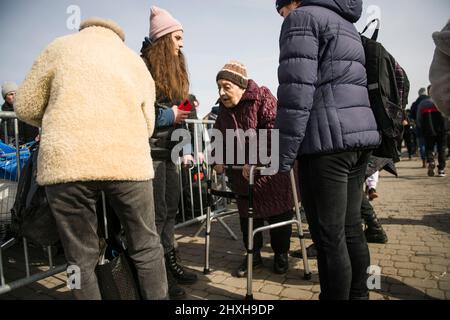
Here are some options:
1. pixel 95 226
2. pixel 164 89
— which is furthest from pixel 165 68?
pixel 95 226

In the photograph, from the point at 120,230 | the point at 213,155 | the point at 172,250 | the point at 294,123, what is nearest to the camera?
the point at 294,123

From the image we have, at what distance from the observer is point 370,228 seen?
3744 millimetres

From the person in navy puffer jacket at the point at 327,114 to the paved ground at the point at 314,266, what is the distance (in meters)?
0.91

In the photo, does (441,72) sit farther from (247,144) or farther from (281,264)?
(281,264)

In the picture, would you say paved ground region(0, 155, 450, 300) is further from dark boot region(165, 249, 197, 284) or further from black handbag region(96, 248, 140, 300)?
black handbag region(96, 248, 140, 300)

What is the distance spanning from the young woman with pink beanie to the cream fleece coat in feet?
2.29

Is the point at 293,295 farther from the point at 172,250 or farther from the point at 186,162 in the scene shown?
the point at 186,162

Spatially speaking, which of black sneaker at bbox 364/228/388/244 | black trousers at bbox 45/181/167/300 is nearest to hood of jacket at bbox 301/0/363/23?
black trousers at bbox 45/181/167/300

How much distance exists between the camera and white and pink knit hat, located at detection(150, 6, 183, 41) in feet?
8.22

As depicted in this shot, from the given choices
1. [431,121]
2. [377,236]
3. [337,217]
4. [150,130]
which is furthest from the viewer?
[431,121]

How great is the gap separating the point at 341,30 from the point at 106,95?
1409 millimetres

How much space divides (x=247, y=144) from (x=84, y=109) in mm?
1734

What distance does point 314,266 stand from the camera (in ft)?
10.4

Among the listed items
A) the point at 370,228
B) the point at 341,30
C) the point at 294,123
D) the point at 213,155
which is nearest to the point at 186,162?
the point at 213,155
